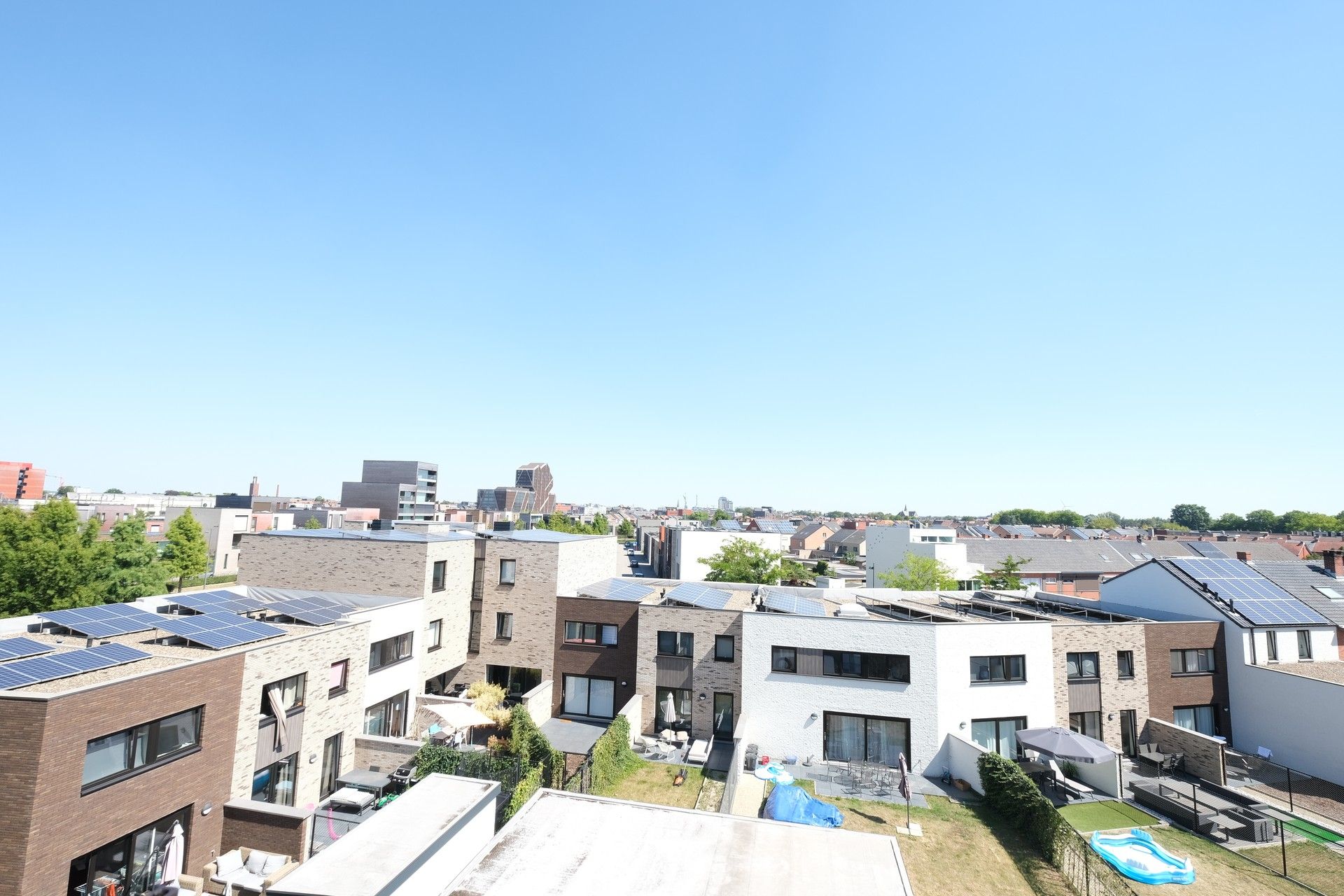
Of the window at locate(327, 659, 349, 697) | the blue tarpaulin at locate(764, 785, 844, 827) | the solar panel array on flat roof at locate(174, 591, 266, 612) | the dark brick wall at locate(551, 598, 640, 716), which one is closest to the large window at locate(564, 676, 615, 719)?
the dark brick wall at locate(551, 598, 640, 716)

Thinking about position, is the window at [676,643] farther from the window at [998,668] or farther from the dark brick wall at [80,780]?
the dark brick wall at [80,780]

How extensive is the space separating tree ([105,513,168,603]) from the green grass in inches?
2214

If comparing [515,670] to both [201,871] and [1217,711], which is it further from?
[1217,711]

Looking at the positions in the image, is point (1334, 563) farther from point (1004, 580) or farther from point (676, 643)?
point (676, 643)

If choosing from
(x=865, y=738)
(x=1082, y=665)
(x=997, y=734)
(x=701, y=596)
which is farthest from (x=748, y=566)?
(x=1082, y=665)

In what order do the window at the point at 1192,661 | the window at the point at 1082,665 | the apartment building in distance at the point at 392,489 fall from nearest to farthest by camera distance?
the window at the point at 1082,665 < the window at the point at 1192,661 < the apartment building in distance at the point at 392,489

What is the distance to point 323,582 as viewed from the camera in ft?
95.3

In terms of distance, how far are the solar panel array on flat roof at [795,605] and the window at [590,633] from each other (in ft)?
24.8

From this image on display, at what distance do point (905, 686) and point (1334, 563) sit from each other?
3023 centimetres

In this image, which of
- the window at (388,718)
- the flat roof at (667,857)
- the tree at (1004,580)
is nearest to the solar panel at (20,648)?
the window at (388,718)

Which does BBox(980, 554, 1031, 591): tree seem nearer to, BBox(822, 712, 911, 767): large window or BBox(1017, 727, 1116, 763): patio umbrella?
BBox(1017, 727, 1116, 763): patio umbrella

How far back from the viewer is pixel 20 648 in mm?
15562

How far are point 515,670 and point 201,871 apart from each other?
16.3 m

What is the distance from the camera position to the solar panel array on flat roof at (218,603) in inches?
865
